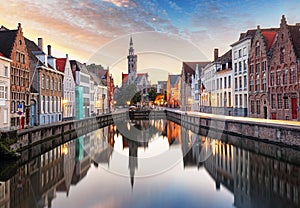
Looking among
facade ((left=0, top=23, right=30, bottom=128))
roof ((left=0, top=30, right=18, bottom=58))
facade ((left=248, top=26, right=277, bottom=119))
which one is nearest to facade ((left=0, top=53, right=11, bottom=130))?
facade ((left=0, top=23, right=30, bottom=128))

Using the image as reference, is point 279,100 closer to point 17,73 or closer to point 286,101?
point 286,101

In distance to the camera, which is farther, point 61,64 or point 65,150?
point 61,64

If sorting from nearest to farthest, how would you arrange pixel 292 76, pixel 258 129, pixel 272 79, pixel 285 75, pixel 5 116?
pixel 258 129
pixel 5 116
pixel 292 76
pixel 285 75
pixel 272 79

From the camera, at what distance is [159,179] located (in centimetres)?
1747

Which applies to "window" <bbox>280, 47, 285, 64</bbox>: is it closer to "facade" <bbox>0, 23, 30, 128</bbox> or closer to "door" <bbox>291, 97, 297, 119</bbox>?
"door" <bbox>291, 97, 297, 119</bbox>

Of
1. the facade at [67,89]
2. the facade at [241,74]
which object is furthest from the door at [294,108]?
the facade at [67,89]

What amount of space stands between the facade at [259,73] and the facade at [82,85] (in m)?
28.2

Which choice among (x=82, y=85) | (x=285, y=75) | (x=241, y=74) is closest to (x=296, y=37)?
(x=285, y=75)

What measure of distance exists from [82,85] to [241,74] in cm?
2824

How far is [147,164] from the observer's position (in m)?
21.1

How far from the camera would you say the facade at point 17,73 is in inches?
1192

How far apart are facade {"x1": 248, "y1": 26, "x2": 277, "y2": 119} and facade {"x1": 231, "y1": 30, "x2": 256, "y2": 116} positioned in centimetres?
165

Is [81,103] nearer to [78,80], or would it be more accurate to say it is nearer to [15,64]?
[78,80]

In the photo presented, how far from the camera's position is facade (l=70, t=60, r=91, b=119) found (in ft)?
184
